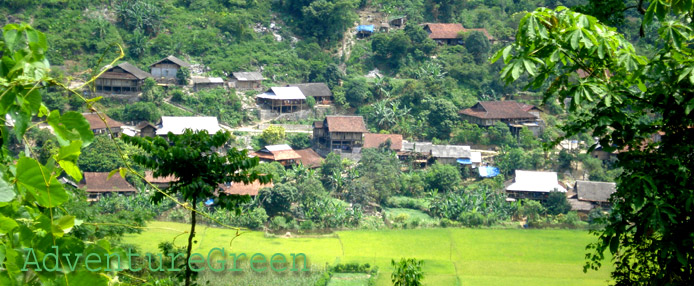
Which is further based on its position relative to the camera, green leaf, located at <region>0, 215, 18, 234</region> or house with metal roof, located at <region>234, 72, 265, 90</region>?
house with metal roof, located at <region>234, 72, 265, 90</region>

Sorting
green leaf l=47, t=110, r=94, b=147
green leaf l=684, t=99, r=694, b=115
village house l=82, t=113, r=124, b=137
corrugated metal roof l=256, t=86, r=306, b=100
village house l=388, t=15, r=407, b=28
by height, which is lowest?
village house l=82, t=113, r=124, b=137

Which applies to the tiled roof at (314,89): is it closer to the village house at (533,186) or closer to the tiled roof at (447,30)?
the tiled roof at (447,30)

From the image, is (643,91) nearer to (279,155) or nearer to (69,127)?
(69,127)

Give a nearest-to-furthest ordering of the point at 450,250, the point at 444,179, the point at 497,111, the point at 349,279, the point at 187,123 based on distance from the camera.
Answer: the point at 349,279 < the point at 450,250 < the point at 444,179 < the point at 187,123 < the point at 497,111

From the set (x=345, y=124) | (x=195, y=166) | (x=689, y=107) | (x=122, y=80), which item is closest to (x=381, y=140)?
(x=345, y=124)

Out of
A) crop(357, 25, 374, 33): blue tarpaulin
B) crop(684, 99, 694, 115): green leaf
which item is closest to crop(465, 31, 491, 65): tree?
crop(357, 25, 374, 33): blue tarpaulin

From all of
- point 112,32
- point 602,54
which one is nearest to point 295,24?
point 112,32

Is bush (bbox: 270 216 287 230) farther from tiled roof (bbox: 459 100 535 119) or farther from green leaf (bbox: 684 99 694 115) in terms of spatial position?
green leaf (bbox: 684 99 694 115)
